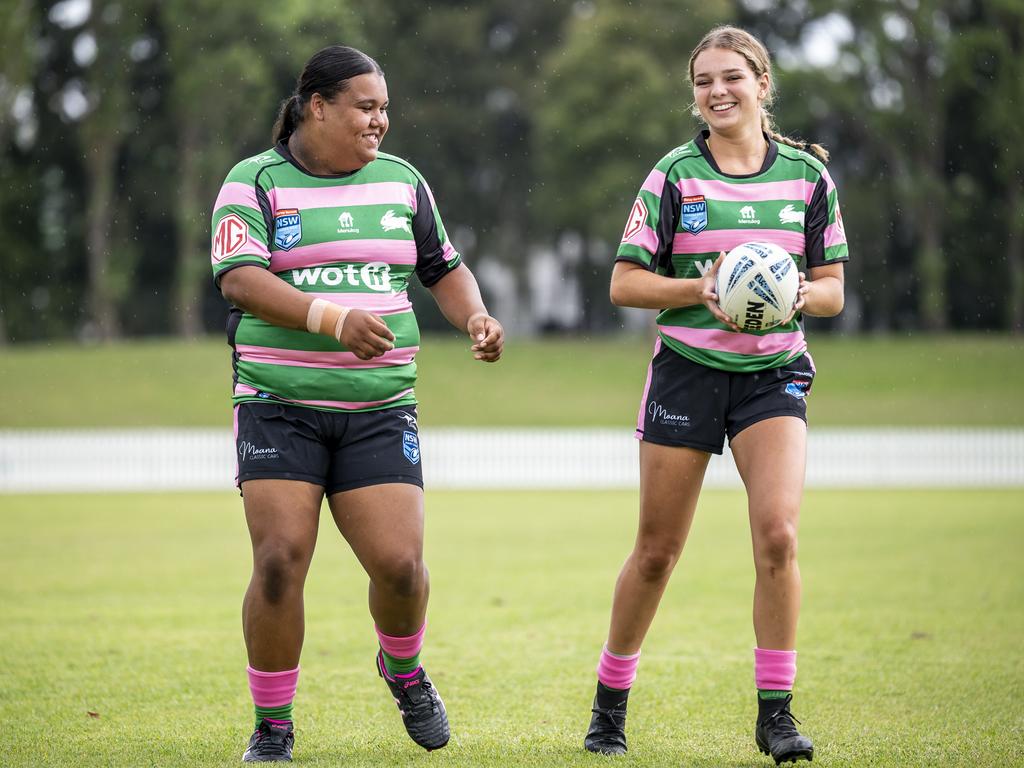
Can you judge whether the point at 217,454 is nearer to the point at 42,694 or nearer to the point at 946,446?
the point at 946,446

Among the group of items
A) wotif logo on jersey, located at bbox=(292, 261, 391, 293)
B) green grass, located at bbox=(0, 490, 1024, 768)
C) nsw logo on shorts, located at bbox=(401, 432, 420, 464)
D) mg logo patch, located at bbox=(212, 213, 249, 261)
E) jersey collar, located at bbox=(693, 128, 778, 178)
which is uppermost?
jersey collar, located at bbox=(693, 128, 778, 178)

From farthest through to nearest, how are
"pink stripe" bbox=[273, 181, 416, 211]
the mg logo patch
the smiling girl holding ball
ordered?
1. the smiling girl holding ball
2. "pink stripe" bbox=[273, 181, 416, 211]
3. the mg logo patch

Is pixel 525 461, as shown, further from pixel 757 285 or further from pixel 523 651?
pixel 757 285

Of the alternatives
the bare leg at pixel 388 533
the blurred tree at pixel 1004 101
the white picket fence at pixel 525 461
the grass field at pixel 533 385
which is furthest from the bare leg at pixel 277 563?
the blurred tree at pixel 1004 101

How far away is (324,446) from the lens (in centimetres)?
472

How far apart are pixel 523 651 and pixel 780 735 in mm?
2705

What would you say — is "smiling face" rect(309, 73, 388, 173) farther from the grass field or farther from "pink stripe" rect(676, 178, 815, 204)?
the grass field

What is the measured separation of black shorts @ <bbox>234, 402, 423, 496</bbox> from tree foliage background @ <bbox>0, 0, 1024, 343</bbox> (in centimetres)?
3598

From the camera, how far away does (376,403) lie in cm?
477

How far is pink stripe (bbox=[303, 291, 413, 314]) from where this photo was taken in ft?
15.2

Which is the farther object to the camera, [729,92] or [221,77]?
[221,77]

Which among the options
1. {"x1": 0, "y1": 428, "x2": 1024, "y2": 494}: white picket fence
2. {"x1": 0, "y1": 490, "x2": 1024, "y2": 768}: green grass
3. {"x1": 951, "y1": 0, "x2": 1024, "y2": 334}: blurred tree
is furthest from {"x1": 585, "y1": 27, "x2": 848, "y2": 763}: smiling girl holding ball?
{"x1": 951, "y1": 0, "x2": 1024, "y2": 334}: blurred tree

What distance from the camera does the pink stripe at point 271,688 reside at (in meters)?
4.73

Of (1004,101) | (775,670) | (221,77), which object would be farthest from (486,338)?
(221,77)
